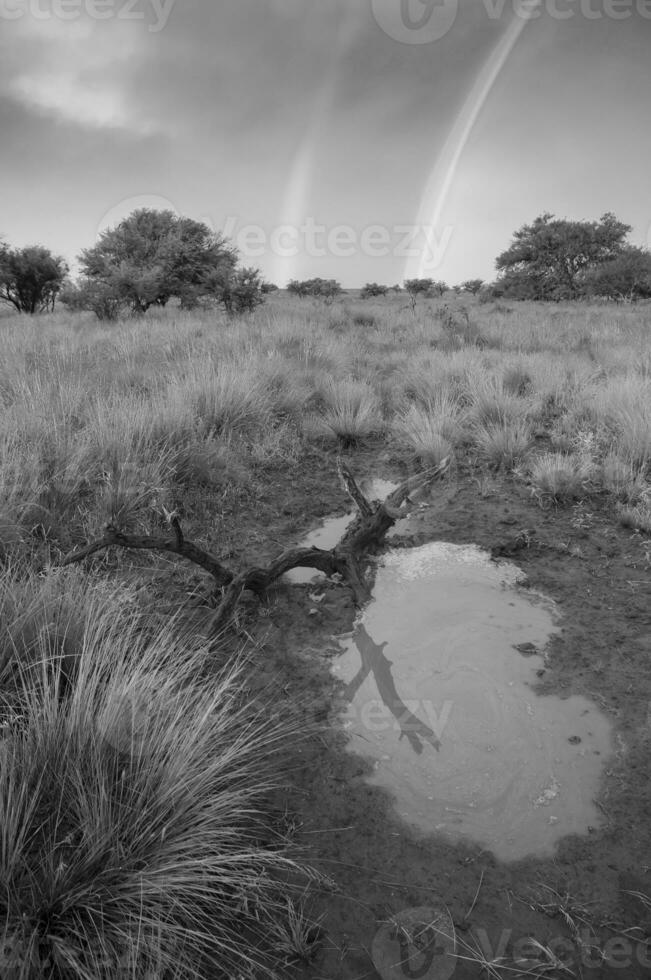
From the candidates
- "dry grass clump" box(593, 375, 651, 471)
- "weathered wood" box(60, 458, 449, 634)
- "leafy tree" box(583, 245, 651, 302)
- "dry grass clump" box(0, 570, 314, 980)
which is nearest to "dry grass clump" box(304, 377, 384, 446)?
"weathered wood" box(60, 458, 449, 634)

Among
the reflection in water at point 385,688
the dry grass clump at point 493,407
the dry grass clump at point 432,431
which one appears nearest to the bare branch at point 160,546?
the reflection in water at point 385,688

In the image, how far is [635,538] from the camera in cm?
405

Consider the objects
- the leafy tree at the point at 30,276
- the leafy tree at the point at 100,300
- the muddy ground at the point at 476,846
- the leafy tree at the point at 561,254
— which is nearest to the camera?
the muddy ground at the point at 476,846

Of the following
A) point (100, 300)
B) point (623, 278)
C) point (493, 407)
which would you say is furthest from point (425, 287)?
point (493, 407)

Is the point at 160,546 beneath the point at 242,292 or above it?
beneath

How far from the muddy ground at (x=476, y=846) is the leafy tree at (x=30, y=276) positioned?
2506cm

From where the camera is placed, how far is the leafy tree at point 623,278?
26.8m

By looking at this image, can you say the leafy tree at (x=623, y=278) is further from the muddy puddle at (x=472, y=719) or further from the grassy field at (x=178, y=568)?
the muddy puddle at (x=472, y=719)

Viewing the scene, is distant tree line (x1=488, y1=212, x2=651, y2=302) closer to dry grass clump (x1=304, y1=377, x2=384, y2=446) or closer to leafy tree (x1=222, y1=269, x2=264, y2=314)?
leafy tree (x1=222, y1=269, x2=264, y2=314)

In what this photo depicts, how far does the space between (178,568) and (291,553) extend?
0.72m

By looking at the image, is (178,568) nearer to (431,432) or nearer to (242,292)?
(431,432)

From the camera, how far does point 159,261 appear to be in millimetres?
18625

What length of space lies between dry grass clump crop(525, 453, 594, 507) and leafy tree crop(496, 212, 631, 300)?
28116 mm

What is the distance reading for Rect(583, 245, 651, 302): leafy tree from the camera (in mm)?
26766
